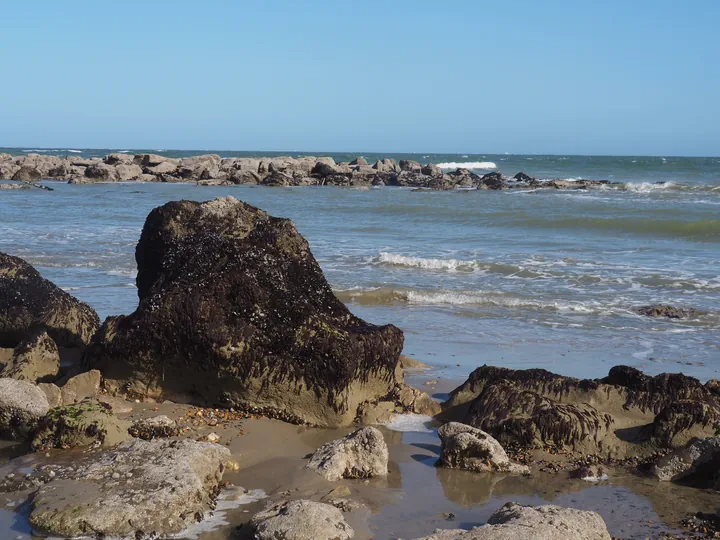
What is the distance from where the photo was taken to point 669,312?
11055 mm

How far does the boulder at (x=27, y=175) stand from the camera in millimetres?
47219

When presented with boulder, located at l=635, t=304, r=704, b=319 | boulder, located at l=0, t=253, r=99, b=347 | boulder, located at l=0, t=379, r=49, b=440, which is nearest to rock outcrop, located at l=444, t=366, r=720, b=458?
boulder, located at l=0, t=379, r=49, b=440

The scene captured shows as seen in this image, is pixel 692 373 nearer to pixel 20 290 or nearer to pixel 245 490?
pixel 245 490

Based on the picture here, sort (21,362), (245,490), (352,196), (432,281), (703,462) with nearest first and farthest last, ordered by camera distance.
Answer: (245,490)
(703,462)
(21,362)
(432,281)
(352,196)

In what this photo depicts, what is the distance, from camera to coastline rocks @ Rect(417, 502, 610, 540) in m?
3.76

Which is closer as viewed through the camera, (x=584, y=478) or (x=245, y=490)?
(x=245, y=490)

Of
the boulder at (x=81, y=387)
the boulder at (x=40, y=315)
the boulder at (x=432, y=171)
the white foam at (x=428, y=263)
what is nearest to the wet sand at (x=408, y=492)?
the boulder at (x=81, y=387)

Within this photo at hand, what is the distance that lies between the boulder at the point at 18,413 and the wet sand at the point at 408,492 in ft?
0.49

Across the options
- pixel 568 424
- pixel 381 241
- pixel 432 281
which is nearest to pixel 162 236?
pixel 568 424

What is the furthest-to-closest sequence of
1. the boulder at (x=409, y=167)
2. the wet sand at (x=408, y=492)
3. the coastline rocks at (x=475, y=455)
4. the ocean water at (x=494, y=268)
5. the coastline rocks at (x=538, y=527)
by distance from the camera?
1. the boulder at (x=409, y=167)
2. the ocean water at (x=494, y=268)
3. the coastline rocks at (x=475, y=455)
4. the wet sand at (x=408, y=492)
5. the coastline rocks at (x=538, y=527)

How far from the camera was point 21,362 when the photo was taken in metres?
6.67

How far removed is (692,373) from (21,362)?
20.7 feet

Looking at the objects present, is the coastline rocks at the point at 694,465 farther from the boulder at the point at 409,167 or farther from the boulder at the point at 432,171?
the boulder at the point at 409,167

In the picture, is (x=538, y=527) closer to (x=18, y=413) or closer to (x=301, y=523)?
(x=301, y=523)
